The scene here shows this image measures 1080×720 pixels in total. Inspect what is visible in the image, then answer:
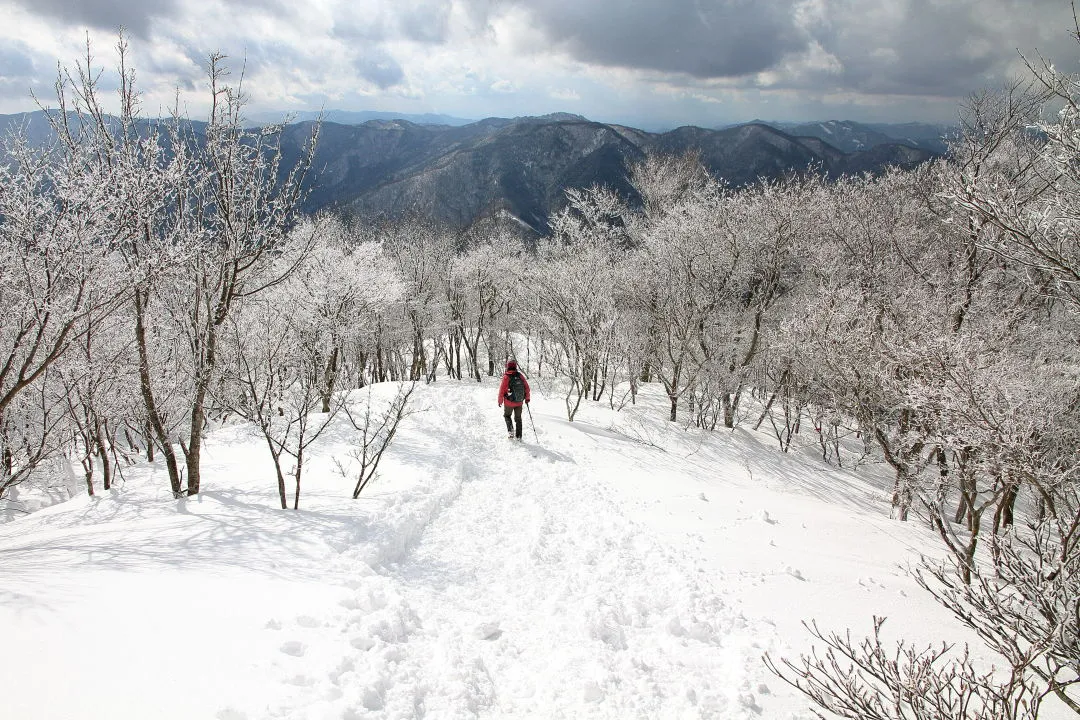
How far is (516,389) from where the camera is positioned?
38.6 feet

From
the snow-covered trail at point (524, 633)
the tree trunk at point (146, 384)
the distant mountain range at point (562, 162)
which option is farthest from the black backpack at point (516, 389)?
the distant mountain range at point (562, 162)

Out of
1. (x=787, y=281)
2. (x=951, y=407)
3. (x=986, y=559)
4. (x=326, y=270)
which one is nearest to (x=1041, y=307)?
(x=787, y=281)

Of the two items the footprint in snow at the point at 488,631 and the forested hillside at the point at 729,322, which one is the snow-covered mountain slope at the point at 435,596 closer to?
the footprint in snow at the point at 488,631

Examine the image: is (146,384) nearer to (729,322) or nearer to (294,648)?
(294,648)

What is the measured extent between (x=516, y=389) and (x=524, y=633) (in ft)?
23.2

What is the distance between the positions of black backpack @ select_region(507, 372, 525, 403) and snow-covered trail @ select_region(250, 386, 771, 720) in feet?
13.9

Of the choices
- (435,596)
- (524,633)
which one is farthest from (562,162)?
(524,633)

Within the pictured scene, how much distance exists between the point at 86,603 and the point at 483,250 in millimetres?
27147

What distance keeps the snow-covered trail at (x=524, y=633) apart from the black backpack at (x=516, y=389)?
13.9ft

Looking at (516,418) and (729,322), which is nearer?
(516,418)

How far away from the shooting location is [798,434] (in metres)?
17.9

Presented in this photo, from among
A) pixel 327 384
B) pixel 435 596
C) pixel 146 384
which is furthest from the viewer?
pixel 327 384

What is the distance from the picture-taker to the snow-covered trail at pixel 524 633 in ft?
13.1

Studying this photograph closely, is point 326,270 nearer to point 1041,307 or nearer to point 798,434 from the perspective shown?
point 798,434
